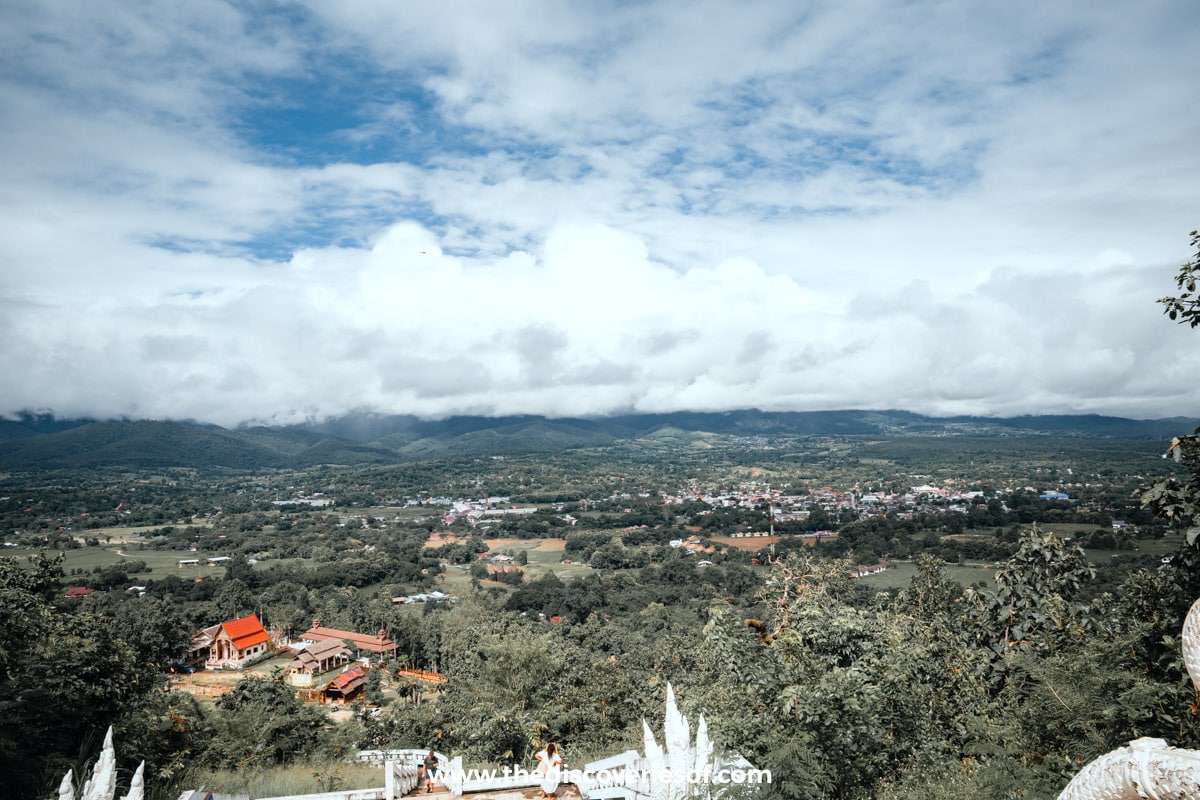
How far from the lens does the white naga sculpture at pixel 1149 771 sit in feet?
3.64

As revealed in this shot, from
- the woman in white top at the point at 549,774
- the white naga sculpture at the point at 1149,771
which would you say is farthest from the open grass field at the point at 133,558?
the white naga sculpture at the point at 1149,771

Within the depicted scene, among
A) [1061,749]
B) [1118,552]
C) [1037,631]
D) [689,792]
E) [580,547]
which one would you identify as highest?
[689,792]

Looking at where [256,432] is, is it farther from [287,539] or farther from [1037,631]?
[1037,631]

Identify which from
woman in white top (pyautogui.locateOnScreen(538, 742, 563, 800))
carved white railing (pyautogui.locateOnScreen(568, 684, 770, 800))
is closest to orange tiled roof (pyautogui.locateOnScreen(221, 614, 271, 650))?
woman in white top (pyautogui.locateOnScreen(538, 742, 563, 800))

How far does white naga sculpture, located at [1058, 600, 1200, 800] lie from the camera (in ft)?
3.64

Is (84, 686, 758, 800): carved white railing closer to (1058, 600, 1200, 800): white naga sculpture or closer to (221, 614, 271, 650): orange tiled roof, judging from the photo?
(1058, 600, 1200, 800): white naga sculpture

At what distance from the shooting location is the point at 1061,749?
511cm

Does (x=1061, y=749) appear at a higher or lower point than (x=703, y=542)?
higher

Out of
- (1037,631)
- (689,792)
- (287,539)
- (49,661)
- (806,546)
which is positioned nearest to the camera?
(689,792)

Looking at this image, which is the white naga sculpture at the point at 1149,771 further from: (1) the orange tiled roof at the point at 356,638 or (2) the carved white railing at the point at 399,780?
(1) the orange tiled roof at the point at 356,638

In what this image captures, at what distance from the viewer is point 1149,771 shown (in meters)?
1.16

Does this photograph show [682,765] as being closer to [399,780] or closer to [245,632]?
[399,780]

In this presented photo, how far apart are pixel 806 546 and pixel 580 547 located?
20727mm

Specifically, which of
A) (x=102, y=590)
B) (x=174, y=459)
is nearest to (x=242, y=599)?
(x=102, y=590)
